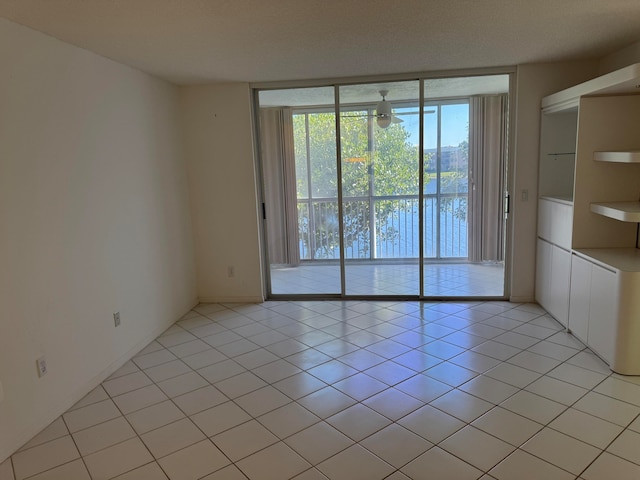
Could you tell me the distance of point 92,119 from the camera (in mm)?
3176

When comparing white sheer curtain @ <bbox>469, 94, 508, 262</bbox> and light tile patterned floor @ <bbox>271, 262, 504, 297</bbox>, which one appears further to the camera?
white sheer curtain @ <bbox>469, 94, 508, 262</bbox>

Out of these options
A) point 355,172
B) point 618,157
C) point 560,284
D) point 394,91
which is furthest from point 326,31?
point 560,284

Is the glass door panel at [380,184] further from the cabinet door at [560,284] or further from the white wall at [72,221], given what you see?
the white wall at [72,221]

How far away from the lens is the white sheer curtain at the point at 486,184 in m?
5.36

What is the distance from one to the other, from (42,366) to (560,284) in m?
3.98

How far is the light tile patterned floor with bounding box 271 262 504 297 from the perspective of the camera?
4988 millimetres

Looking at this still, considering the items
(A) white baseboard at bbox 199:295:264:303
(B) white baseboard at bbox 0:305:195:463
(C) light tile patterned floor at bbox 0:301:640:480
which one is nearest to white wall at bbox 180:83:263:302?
(A) white baseboard at bbox 199:295:264:303

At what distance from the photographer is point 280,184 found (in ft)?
17.0

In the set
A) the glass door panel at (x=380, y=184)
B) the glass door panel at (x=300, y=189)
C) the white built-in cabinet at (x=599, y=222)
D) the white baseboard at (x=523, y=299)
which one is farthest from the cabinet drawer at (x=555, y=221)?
the glass door panel at (x=300, y=189)

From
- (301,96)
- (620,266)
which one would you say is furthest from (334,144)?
(620,266)

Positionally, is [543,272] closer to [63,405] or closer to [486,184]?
[486,184]

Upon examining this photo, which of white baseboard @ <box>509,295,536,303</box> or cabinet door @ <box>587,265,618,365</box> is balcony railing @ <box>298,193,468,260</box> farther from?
cabinet door @ <box>587,265,618,365</box>

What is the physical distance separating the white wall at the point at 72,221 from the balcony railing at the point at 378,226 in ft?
5.52

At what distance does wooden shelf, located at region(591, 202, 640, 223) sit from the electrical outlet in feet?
12.7
